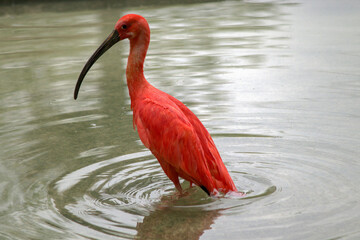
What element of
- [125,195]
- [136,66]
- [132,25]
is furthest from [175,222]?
[132,25]

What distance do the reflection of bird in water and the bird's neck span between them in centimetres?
99

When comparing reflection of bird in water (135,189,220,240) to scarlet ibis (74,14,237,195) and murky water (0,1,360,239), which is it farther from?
scarlet ibis (74,14,237,195)

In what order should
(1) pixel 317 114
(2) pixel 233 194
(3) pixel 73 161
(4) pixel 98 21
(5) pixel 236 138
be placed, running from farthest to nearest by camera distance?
(4) pixel 98 21 < (1) pixel 317 114 < (5) pixel 236 138 < (3) pixel 73 161 < (2) pixel 233 194

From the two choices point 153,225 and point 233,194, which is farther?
point 233,194

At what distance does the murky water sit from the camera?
4.19 meters

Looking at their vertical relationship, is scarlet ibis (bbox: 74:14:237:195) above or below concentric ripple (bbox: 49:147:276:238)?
above

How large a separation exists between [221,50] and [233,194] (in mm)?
5482

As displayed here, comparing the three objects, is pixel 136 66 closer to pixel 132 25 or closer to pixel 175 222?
pixel 132 25

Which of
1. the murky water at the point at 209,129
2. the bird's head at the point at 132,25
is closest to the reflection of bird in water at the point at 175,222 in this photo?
the murky water at the point at 209,129

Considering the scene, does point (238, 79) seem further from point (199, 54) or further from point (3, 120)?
point (3, 120)

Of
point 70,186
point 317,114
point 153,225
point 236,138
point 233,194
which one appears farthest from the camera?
point 317,114

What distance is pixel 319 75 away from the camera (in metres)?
7.96


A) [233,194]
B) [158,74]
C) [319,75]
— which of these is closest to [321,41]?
[319,75]

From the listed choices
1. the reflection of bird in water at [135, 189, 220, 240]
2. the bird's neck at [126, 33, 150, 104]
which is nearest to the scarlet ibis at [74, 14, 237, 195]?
the bird's neck at [126, 33, 150, 104]
